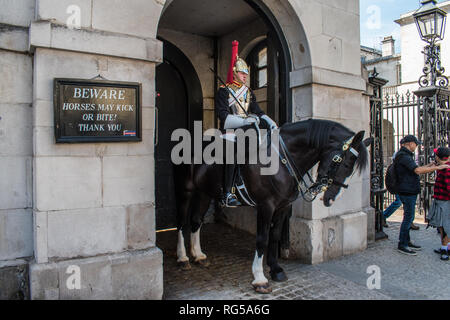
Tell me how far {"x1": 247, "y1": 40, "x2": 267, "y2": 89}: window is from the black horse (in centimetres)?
331

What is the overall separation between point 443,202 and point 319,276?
253cm

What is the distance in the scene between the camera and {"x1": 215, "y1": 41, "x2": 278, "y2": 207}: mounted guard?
170 inches

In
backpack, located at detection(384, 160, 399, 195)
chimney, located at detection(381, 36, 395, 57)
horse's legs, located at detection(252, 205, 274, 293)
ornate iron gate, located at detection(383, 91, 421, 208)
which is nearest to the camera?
horse's legs, located at detection(252, 205, 274, 293)

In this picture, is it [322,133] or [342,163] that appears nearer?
[342,163]

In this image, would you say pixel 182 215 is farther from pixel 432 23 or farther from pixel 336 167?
pixel 432 23

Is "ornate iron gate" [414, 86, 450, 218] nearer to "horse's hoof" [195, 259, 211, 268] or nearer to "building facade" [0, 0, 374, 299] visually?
"horse's hoof" [195, 259, 211, 268]

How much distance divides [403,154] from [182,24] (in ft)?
16.1

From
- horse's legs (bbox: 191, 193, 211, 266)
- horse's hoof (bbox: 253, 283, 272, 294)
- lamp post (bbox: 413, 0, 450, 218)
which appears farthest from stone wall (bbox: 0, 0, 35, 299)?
lamp post (bbox: 413, 0, 450, 218)

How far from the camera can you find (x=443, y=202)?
5.48 m

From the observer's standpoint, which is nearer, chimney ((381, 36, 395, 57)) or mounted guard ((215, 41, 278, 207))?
mounted guard ((215, 41, 278, 207))

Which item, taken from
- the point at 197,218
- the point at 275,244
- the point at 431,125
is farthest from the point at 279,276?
the point at 431,125

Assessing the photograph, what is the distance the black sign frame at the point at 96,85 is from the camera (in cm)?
337

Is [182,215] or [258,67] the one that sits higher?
[258,67]

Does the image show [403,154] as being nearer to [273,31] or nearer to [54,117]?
[273,31]
